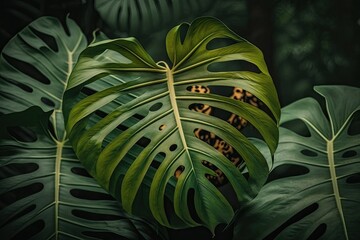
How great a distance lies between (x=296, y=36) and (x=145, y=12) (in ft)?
1.64

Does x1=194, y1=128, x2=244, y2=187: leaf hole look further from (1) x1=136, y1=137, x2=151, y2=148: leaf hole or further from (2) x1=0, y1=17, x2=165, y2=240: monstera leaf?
(2) x1=0, y1=17, x2=165, y2=240: monstera leaf

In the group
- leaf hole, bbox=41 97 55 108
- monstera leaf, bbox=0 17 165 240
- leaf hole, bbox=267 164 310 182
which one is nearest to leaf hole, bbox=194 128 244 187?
leaf hole, bbox=267 164 310 182

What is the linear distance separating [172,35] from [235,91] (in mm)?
454

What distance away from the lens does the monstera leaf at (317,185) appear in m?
1.19

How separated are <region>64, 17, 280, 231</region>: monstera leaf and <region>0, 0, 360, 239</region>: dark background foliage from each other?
0.52 metres

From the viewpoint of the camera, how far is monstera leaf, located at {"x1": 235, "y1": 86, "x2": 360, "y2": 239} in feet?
3.89

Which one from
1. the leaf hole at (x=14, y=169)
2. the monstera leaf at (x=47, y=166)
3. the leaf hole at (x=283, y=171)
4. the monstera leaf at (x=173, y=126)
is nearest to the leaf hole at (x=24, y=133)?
the leaf hole at (x=14, y=169)

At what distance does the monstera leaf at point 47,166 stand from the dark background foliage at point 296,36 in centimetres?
34

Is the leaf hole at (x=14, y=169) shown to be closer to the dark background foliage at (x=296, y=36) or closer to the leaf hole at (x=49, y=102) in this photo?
the leaf hole at (x=49, y=102)

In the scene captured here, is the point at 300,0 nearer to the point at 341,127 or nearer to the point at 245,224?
the point at 341,127

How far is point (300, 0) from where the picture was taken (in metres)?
1.76

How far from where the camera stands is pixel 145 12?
1768 mm

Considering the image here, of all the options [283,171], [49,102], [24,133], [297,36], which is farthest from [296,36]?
[24,133]

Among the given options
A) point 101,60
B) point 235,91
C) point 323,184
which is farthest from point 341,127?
point 101,60
